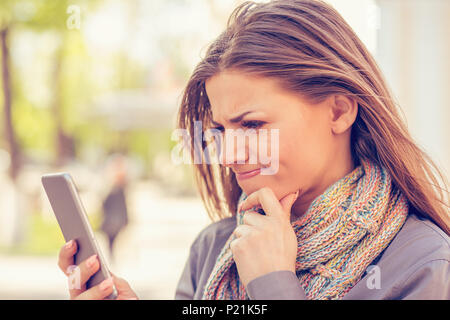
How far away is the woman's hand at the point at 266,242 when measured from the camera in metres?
1.17

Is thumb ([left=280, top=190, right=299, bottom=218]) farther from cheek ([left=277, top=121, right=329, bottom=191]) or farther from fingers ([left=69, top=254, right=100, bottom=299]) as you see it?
fingers ([left=69, top=254, right=100, bottom=299])

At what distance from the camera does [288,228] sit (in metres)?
1.25

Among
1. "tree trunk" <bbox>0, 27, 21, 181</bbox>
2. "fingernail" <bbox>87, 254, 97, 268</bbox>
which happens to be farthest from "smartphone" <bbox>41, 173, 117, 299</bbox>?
"tree trunk" <bbox>0, 27, 21, 181</bbox>

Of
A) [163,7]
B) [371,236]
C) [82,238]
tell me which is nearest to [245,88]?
[371,236]

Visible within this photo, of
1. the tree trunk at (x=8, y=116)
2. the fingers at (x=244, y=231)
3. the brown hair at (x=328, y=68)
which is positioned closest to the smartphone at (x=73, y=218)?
the fingers at (x=244, y=231)

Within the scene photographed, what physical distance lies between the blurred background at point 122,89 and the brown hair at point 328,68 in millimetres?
270

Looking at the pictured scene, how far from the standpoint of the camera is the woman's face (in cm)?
126

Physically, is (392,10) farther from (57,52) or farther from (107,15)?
(57,52)

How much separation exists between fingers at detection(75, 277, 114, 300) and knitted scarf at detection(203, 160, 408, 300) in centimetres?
51

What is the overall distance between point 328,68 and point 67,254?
2.89 feet

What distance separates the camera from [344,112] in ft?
4.42

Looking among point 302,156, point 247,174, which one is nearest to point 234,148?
point 247,174
